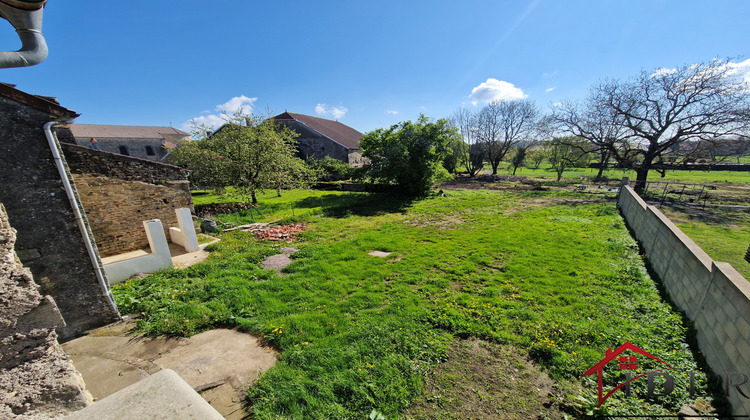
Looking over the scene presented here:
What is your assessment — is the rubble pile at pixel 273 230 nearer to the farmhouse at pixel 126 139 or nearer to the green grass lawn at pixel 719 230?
the green grass lawn at pixel 719 230

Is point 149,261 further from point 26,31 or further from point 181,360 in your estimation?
point 26,31

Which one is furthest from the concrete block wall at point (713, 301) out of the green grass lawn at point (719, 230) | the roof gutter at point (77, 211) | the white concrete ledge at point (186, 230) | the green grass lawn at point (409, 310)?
the white concrete ledge at point (186, 230)

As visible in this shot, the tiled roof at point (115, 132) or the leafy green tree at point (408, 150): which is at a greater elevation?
the tiled roof at point (115, 132)

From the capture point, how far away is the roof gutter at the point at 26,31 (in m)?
2.24

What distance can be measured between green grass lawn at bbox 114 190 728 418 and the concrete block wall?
24cm

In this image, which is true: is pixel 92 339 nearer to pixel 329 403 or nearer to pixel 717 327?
pixel 329 403

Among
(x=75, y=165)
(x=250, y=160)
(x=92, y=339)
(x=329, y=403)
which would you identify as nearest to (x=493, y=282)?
(x=329, y=403)

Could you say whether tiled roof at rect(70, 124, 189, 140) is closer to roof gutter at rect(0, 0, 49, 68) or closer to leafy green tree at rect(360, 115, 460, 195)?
leafy green tree at rect(360, 115, 460, 195)

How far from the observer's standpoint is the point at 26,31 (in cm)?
239

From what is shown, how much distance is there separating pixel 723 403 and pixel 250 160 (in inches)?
624

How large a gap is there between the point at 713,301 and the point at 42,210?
938cm

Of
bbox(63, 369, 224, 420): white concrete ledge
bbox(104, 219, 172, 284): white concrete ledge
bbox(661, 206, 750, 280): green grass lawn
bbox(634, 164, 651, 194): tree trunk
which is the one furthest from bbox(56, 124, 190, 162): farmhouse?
bbox(634, 164, 651, 194): tree trunk

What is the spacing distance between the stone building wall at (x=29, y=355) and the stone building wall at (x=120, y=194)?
5794mm

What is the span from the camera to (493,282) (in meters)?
5.59
